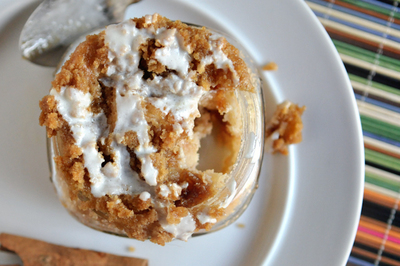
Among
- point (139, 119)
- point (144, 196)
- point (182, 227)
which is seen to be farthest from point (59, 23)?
point (182, 227)

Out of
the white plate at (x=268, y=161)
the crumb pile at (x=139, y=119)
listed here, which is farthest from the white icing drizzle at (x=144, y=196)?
the white plate at (x=268, y=161)

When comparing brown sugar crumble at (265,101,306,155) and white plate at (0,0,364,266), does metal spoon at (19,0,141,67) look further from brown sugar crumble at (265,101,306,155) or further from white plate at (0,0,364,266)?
brown sugar crumble at (265,101,306,155)

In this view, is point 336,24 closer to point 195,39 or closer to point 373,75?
point 373,75

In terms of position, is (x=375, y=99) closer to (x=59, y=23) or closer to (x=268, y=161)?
(x=268, y=161)

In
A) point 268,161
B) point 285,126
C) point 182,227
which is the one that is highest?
point 285,126

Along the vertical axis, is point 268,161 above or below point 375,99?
below

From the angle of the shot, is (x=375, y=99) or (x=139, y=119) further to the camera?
(x=375, y=99)

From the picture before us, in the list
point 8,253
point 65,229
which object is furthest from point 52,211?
point 8,253
